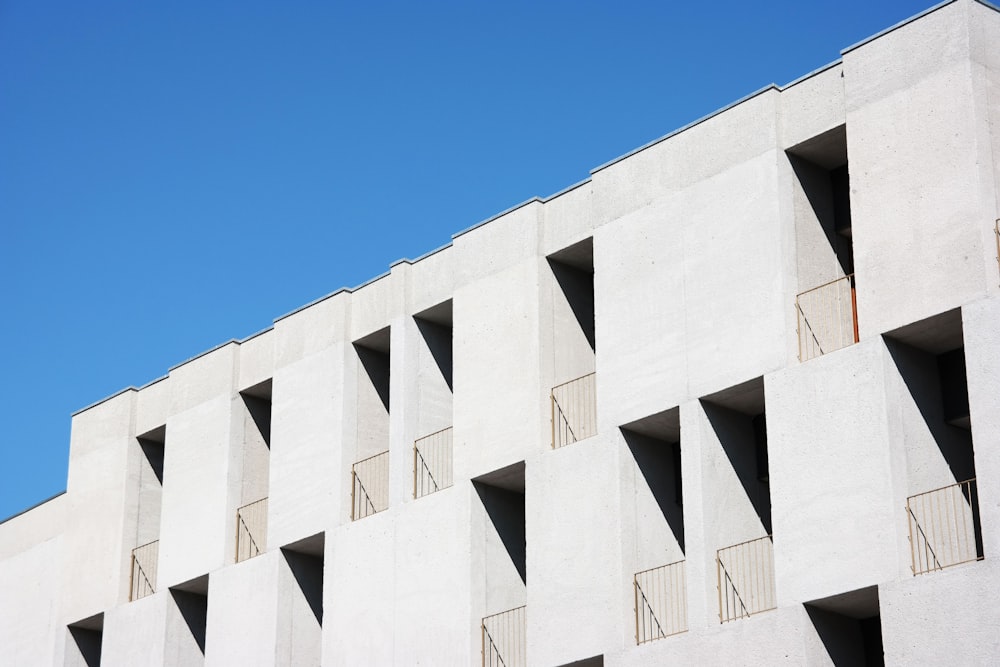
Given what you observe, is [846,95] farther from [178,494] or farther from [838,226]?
[178,494]

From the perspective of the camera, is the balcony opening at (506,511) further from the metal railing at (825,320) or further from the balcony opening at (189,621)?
the balcony opening at (189,621)

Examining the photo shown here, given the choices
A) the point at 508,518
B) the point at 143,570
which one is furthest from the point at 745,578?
the point at 143,570

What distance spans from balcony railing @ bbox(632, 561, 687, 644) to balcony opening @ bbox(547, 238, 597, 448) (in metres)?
3.92

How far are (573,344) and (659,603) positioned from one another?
22.5 feet

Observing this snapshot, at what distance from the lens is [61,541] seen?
53.3 metres

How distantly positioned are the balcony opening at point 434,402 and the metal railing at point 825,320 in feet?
31.4

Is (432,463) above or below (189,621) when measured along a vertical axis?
above

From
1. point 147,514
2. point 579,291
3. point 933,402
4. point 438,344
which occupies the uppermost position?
point 438,344

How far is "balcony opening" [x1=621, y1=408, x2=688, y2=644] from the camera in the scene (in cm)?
3866

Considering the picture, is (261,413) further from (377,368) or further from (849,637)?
(849,637)

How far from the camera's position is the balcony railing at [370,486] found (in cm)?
4581

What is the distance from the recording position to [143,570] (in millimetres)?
50812

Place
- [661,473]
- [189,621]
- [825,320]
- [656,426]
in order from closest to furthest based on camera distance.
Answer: [825,320], [656,426], [661,473], [189,621]

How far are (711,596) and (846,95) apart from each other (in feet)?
32.7
